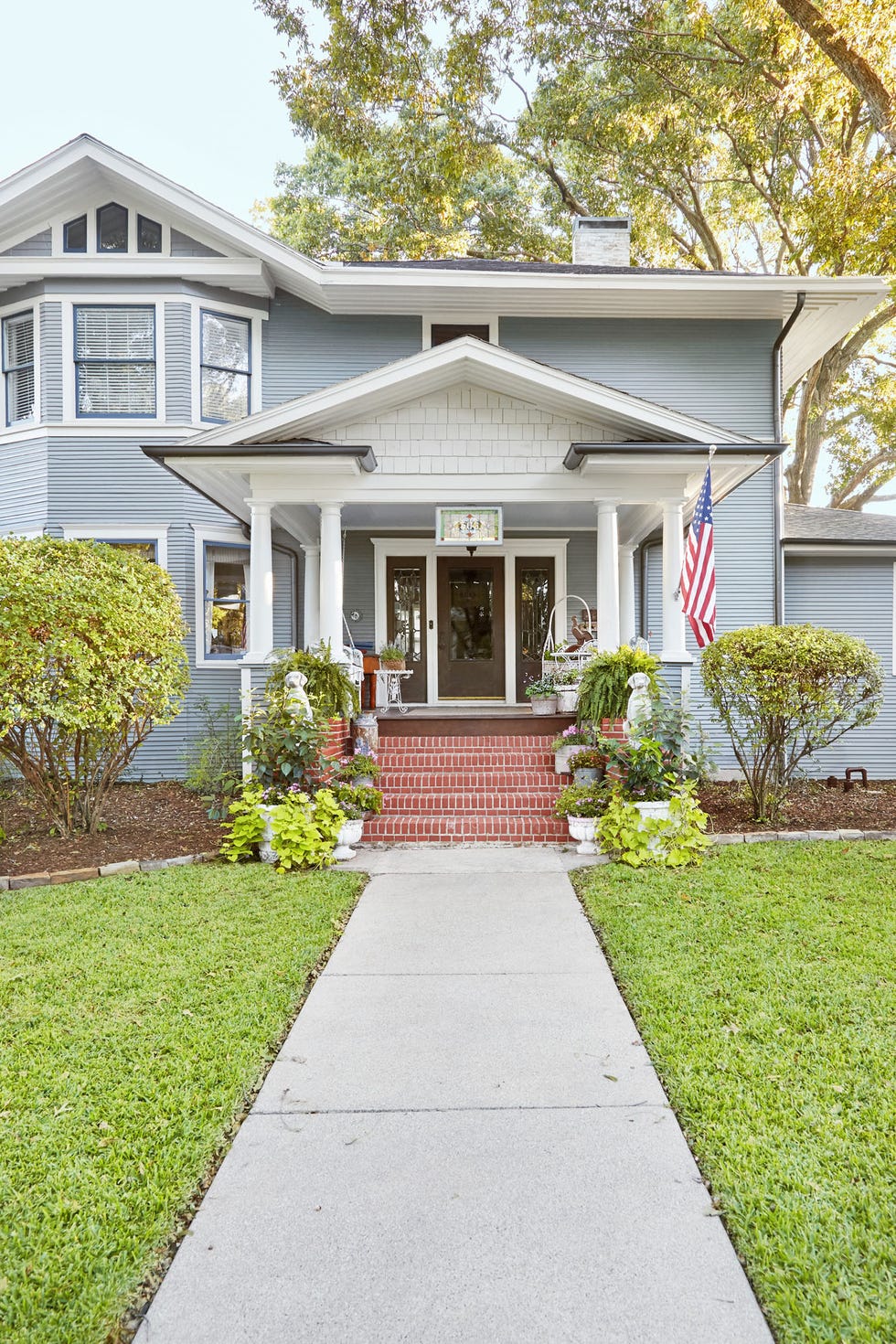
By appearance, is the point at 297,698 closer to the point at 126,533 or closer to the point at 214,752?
the point at 214,752

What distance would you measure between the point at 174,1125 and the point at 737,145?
17.2 metres

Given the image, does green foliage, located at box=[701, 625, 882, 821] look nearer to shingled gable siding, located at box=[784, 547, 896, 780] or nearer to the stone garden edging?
shingled gable siding, located at box=[784, 547, 896, 780]

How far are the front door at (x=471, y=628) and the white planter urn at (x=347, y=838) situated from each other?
15.6 feet

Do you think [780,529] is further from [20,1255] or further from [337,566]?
[20,1255]

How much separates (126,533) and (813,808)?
28.7ft

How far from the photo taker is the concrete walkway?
5.92 ft

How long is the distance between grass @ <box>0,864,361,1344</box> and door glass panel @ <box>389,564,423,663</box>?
6.09 meters

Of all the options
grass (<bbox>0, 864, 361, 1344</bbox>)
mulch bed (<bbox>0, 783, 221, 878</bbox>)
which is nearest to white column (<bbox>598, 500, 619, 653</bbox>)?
grass (<bbox>0, 864, 361, 1344</bbox>)

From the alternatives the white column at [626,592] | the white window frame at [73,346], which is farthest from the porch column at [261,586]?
the white column at [626,592]

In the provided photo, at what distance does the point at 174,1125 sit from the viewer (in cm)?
253

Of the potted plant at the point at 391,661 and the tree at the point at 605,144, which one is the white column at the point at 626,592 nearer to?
the potted plant at the point at 391,661

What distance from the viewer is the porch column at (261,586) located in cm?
751

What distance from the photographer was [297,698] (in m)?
6.54

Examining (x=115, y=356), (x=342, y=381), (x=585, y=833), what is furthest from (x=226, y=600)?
(x=585, y=833)
